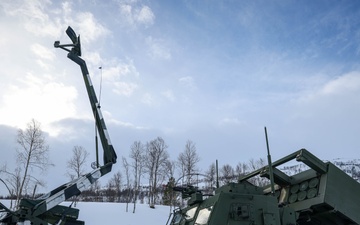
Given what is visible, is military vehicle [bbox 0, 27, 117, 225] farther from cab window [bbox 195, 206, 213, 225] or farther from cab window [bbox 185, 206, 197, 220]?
cab window [bbox 195, 206, 213, 225]

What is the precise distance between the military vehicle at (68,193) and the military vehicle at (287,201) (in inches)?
87.5

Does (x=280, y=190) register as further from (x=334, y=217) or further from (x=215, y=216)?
(x=215, y=216)

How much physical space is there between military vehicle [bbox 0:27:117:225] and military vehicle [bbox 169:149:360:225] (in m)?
2.22

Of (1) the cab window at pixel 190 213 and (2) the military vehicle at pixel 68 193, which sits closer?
(2) the military vehicle at pixel 68 193

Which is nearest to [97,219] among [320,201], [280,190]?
[280,190]

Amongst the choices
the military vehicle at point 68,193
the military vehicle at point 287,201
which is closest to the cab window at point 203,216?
the military vehicle at point 287,201

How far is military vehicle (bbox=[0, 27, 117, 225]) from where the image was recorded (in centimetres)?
555

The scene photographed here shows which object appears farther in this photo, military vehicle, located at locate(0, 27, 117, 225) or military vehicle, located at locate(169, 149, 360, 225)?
military vehicle, located at locate(169, 149, 360, 225)

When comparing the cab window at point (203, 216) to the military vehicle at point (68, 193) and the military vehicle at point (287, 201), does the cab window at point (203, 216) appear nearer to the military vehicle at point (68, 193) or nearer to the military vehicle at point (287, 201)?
the military vehicle at point (287, 201)

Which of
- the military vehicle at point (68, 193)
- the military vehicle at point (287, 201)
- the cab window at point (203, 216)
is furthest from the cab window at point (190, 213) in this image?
the military vehicle at point (68, 193)

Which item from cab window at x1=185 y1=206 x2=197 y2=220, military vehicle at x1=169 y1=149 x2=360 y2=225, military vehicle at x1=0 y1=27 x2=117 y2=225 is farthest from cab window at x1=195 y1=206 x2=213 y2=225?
military vehicle at x1=0 y1=27 x2=117 y2=225

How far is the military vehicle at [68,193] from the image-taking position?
18.2 feet

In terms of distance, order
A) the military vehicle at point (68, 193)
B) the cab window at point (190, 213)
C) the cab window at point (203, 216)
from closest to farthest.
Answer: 1. the military vehicle at point (68, 193)
2. the cab window at point (203, 216)
3. the cab window at point (190, 213)

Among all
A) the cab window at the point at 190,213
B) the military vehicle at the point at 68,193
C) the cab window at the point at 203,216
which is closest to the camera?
the military vehicle at the point at 68,193
